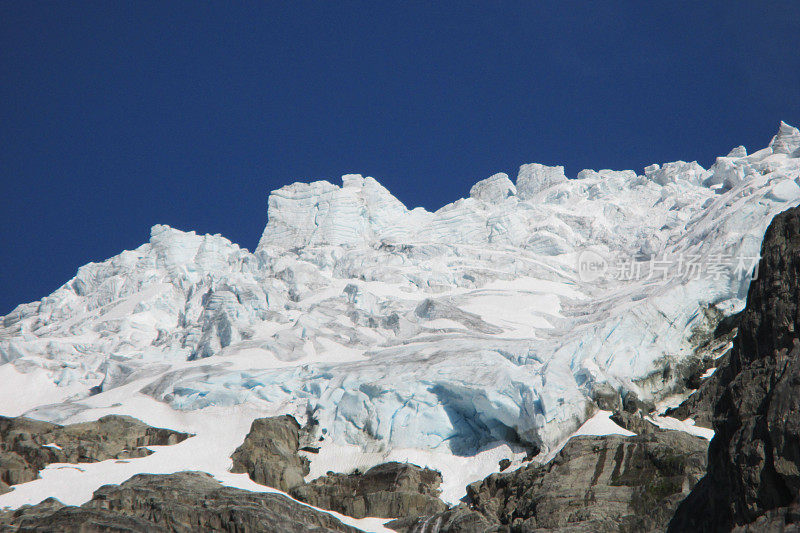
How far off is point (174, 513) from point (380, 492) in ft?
36.0

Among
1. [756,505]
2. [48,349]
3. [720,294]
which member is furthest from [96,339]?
[756,505]

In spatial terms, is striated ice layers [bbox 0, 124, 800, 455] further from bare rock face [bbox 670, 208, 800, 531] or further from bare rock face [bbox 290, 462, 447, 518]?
bare rock face [bbox 670, 208, 800, 531]

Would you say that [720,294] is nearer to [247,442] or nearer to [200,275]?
[247,442]

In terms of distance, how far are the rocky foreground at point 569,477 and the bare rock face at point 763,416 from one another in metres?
0.03

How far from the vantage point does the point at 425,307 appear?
72.4 m

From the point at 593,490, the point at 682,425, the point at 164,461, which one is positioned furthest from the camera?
the point at 164,461

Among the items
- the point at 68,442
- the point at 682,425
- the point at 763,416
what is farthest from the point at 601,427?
the point at 68,442

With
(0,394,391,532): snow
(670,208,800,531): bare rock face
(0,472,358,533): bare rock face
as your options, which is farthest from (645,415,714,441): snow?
(0,472,358,533): bare rock face

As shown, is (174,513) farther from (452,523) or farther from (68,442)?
(68,442)

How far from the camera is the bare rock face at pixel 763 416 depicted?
16312 mm

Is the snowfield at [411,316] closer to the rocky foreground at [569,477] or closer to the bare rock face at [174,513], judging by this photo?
the rocky foreground at [569,477]

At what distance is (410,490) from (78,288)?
9602 cm

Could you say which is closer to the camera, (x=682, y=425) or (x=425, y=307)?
(x=682, y=425)

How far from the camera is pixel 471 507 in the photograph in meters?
37.8
